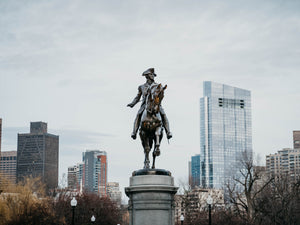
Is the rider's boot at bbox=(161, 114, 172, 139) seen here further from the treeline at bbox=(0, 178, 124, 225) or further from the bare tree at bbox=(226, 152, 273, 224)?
the treeline at bbox=(0, 178, 124, 225)

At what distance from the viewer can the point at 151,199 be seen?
18438mm

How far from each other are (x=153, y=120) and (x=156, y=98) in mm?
901

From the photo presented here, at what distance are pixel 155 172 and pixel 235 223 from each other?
105 feet

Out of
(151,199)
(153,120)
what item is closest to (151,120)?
(153,120)

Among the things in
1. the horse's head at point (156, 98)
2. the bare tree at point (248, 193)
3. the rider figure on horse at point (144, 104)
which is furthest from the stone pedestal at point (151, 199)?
the bare tree at point (248, 193)

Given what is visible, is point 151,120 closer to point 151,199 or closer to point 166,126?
point 166,126

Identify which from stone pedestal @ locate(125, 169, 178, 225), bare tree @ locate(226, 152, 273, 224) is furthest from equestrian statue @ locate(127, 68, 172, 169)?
bare tree @ locate(226, 152, 273, 224)

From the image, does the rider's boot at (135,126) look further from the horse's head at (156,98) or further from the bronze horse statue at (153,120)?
the horse's head at (156,98)

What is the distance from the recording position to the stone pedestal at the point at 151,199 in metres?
18.4

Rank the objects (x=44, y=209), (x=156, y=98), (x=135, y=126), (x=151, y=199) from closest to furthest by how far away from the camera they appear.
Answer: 1. (x=151, y=199)
2. (x=156, y=98)
3. (x=135, y=126)
4. (x=44, y=209)

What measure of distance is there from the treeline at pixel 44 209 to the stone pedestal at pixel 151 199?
31.1 m

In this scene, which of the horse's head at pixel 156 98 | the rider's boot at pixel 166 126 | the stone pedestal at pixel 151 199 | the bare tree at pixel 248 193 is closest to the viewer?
the stone pedestal at pixel 151 199

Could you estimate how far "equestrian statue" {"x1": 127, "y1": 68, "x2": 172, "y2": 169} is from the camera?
19.4m

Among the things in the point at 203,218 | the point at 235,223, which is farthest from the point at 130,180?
the point at 203,218
